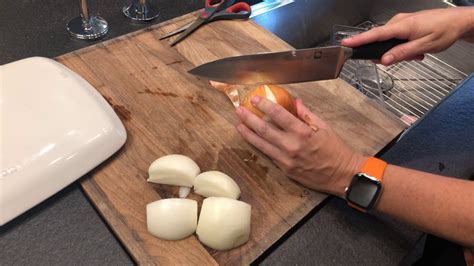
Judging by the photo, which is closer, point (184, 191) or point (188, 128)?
point (184, 191)

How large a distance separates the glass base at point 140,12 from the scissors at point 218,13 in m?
0.15

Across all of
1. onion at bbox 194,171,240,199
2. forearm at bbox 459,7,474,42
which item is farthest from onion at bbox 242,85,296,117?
forearm at bbox 459,7,474,42

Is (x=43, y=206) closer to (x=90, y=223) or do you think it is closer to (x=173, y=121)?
(x=90, y=223)

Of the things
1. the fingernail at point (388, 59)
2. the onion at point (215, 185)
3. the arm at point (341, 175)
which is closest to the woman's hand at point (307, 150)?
the arm at point (341, 175)

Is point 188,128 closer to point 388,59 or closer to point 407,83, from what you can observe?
point 388,59

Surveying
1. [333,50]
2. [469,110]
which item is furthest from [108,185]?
[469,110]

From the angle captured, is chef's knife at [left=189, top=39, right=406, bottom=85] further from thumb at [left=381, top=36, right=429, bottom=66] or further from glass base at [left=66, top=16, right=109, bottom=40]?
glass base at [left=66, top=16, right=109, bottom=40]

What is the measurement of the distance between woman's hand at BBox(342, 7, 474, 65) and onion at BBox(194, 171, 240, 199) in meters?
0.40

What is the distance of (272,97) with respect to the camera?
32.8 inches

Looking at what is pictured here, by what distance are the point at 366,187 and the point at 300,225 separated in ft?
0.46

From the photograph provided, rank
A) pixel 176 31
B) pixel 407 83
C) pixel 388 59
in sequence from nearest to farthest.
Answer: pixel 388 59 < pixel 176 31 < pixel 407 83

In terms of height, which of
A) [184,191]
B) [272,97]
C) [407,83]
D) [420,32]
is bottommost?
[407,83]

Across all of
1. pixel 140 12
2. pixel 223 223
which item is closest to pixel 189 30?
pixel 140 12

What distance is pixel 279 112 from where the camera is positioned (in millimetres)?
753
